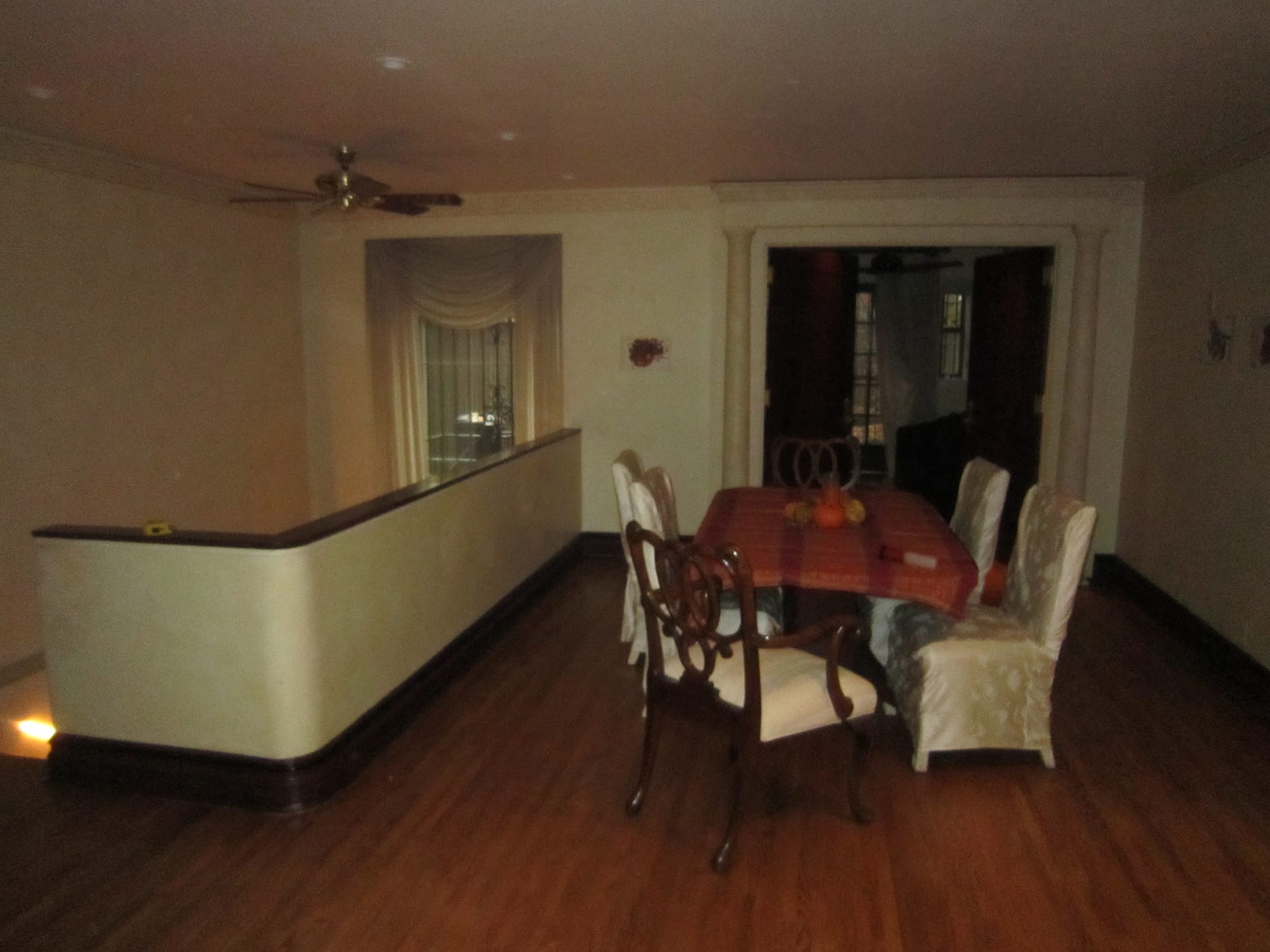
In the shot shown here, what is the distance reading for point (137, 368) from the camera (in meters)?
4.78

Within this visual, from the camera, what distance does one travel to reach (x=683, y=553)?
2.44 meters

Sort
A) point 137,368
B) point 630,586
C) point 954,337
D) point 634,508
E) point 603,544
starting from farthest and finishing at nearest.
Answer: point 954,337, point 603,544, point 137,368, point 630,586, point 634,508

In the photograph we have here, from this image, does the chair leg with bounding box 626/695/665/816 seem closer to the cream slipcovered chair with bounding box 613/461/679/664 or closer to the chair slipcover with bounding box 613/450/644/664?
the cream slipcovered chair with bounding box 613/461/679/664

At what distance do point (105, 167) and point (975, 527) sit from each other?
449cm

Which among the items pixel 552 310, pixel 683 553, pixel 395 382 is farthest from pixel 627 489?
pixel 395 382

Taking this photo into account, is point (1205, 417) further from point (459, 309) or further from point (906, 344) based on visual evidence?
point (459, 309)

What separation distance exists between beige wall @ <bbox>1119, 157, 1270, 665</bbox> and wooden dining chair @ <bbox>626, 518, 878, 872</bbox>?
232cm

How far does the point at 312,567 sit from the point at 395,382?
3518mm

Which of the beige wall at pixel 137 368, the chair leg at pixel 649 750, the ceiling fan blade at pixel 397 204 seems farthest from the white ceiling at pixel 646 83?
the chair leg at pixel 649 750

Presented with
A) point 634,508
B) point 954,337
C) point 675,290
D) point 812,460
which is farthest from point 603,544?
point 954,337

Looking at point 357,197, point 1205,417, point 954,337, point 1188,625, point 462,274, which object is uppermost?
point 357,197

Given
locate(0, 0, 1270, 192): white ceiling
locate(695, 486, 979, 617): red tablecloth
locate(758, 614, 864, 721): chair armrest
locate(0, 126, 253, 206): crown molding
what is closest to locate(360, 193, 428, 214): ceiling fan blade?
locate(0, 0, 1270, 192): white ceiling

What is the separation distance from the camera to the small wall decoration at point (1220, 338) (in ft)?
13.6

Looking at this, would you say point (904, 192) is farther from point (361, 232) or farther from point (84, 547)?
point (84, 547)
